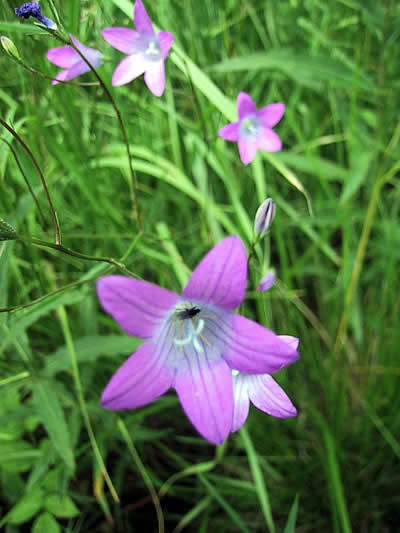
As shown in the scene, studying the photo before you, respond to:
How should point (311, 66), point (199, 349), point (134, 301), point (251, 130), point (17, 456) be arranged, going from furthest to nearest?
point (311, 66) < point (17, 456) < point (251, 130) < point (199, 349) < point (134, 301)

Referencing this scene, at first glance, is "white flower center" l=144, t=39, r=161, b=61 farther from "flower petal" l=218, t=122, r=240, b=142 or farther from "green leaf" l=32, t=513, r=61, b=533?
A: "green leaf" l=32, t=513, r=61, b=533

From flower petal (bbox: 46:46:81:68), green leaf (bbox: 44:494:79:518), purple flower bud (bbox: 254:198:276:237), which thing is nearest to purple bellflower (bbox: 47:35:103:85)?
flower petal (bbox: 46:46:81:68)

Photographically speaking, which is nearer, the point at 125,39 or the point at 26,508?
the point at 125,39

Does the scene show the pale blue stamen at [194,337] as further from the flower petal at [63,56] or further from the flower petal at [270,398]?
the flower petal at [63,56]

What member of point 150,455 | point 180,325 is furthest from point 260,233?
point 150,455

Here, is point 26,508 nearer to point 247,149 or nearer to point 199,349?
point 199,349

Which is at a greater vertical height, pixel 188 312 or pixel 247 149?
pixel 247 149

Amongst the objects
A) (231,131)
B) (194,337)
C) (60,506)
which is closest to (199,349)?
(194,337)

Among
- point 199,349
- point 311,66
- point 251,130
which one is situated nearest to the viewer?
point 199,349
